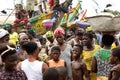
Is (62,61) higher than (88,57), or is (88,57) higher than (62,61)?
(62,61)

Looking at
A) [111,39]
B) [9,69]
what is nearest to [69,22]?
[111,39]

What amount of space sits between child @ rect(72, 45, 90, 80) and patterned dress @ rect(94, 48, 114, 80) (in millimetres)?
629

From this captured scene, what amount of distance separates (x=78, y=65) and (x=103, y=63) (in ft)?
2.59

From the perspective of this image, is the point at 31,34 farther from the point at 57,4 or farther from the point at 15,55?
the point at 57,4

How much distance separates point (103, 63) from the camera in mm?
6211

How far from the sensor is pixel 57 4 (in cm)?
1505

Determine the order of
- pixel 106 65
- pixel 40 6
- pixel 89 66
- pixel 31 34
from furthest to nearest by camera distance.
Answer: pixel 40 6 → pixel 31 34 → pixel 89 66 → pixel 106 65

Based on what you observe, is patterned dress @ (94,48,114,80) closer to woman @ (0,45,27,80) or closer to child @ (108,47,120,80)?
child @ (108,47,120,80)

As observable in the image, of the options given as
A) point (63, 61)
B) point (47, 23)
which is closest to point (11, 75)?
point (63, 61)

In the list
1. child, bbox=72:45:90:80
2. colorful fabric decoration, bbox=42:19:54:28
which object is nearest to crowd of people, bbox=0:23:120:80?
child, bbox=72:45:90:80

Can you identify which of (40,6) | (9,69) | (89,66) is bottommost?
(40,6)

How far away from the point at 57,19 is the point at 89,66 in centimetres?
762

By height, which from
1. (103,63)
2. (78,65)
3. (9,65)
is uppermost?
(9,65)

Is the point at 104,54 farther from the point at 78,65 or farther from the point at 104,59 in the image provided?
the point at 78,65
